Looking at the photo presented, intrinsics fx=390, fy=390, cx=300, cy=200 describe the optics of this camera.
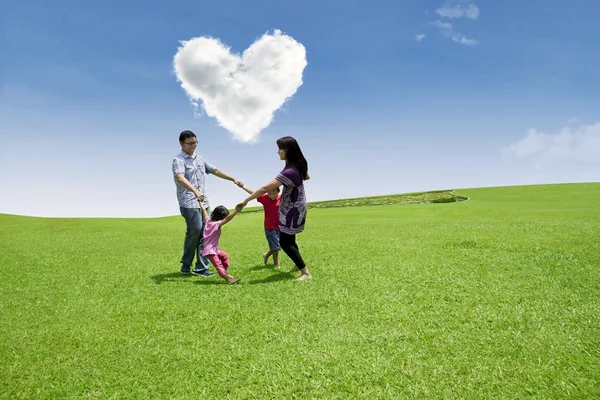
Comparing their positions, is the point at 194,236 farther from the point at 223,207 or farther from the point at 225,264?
the point at 223,207

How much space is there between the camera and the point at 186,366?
444 centimetres

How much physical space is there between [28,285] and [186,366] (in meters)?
6.23

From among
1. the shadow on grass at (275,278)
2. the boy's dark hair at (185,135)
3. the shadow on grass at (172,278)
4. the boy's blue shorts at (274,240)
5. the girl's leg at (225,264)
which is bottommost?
the shadow on grass at (275,278)

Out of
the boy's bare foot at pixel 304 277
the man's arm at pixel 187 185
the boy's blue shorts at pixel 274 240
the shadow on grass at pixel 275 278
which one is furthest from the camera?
the boy's blue shorts at pixel 274 240

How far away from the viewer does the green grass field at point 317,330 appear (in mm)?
4031

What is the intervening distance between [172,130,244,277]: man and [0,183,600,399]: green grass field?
692mm

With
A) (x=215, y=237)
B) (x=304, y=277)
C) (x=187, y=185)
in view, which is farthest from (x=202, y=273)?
(x=304, y=277)

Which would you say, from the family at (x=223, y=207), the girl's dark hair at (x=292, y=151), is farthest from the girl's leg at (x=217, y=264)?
the girl's dark hair at (x=292, y=151)

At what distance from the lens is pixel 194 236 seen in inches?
353

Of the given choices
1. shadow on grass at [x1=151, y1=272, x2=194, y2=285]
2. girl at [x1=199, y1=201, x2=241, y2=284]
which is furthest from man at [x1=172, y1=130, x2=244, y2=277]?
girl at [x1=199, y1=201, x2=241, y2=284]

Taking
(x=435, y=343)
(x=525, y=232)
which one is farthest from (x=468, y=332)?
(x=525, y=232)

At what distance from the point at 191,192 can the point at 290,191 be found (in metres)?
2.52

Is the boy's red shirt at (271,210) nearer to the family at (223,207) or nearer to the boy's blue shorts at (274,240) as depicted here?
the family at (223,207)

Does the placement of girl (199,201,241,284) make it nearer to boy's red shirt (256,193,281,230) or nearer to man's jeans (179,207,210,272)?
man's jeans (179,207,210,272)
